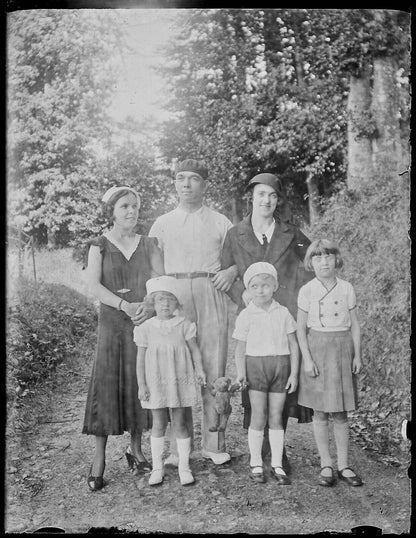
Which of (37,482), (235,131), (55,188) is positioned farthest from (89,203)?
(37,482)

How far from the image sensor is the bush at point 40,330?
3.80 m

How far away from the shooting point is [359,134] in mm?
3996

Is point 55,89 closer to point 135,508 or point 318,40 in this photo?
point 318,40

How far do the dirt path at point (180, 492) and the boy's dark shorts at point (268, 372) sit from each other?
0.19 meters

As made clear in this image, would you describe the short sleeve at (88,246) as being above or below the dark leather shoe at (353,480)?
above

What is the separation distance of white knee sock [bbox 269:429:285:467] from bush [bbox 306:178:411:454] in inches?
19.8

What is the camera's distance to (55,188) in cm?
390

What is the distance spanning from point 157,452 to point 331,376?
1189 mm

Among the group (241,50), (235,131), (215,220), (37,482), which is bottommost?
(37,482)

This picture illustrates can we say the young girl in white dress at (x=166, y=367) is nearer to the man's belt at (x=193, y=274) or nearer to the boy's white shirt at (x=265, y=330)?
the man's belt at (x=193, y=274)

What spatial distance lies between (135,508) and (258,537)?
77 centimetres

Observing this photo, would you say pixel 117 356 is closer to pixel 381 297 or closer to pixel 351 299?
pixel 351 299

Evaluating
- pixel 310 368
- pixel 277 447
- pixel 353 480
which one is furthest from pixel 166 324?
pixel 353 480

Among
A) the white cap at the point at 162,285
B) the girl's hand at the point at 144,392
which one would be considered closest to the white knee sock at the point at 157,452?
the girl's hand at the point at 144,392
